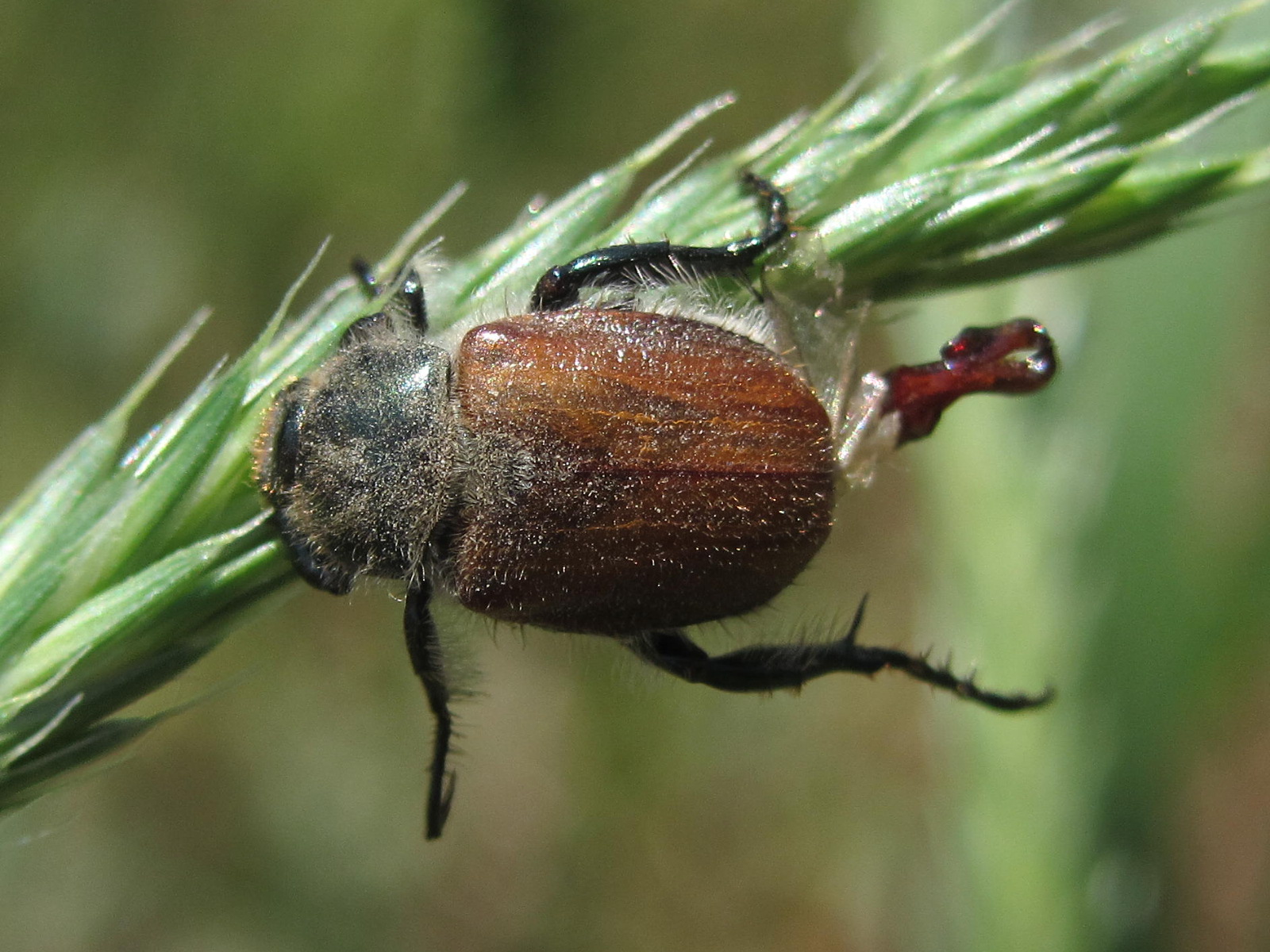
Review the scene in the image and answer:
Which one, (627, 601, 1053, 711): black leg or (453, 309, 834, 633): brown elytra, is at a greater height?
(453, 309, 834, 633): brown elytra

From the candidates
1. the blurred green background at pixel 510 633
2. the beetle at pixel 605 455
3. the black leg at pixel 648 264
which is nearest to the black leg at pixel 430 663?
the beetle at pixel 605 455

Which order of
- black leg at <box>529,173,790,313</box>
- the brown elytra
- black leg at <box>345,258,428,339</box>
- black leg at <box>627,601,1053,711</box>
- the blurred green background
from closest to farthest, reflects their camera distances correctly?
the brown elytra, black leg at <box>529,173,790,313</box>, black leg at <box>627,601,1053,711</box>, black leg at <box>345,258,428,339</box>, the blurred green background

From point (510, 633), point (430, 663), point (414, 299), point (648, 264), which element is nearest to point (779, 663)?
point (430, 663)

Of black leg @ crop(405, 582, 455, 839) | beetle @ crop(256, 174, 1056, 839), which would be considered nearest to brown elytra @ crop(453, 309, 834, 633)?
beetle @ crop(256, 174, 1056, 839)

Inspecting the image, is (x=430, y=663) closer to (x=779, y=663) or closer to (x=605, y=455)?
(x=605, y=455)

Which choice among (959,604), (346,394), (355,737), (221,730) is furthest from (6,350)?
(959,604)

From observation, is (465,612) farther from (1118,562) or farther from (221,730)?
(221,730)

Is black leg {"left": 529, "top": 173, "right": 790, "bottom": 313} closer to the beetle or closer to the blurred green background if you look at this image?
the beetle
